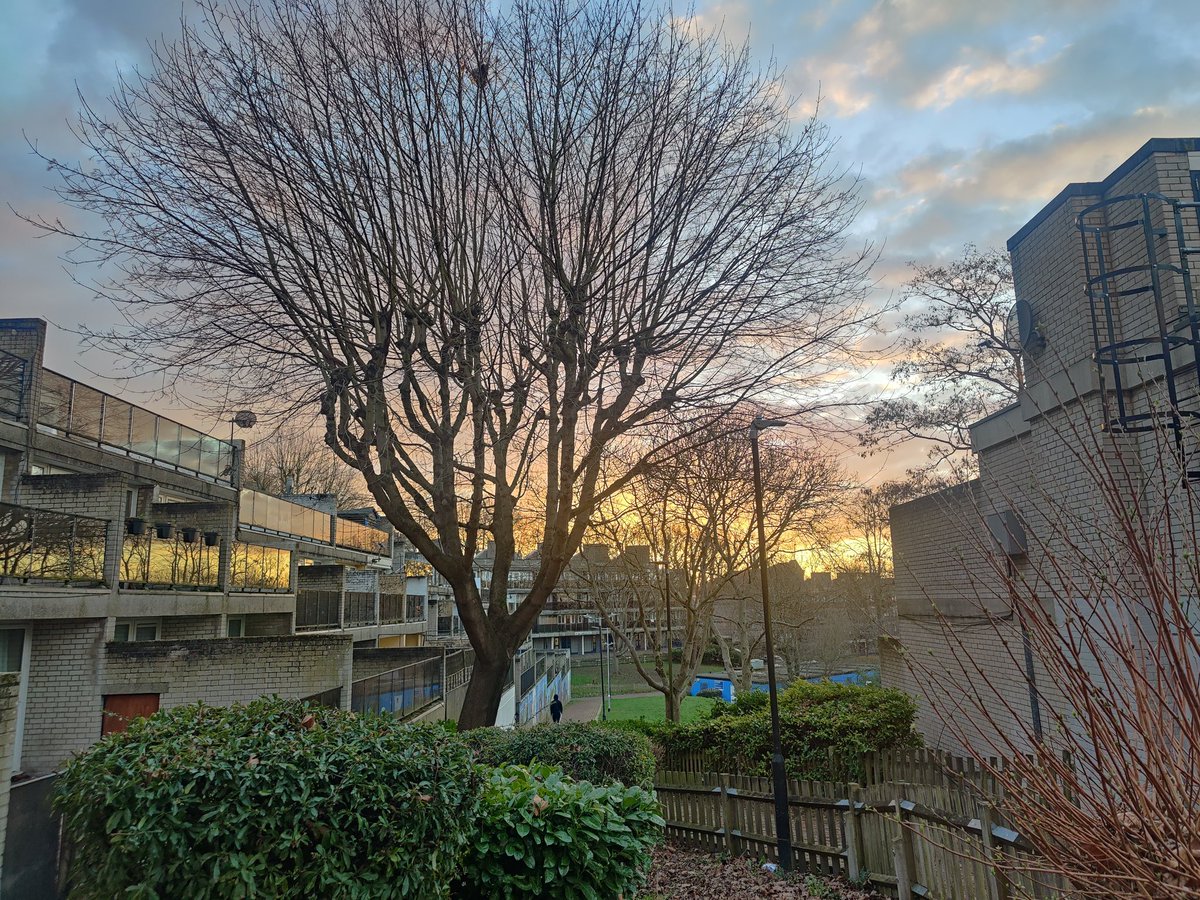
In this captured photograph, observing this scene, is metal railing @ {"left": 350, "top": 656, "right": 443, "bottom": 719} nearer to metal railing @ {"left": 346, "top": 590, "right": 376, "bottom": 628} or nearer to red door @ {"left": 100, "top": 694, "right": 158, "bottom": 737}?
red door @ {"left": 100, "top": 694, "right": 158, "bottom": 737}

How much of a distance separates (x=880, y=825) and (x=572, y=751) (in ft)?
12.6

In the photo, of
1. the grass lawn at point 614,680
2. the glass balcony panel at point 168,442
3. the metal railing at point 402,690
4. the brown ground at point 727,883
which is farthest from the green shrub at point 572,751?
the grass lawn at point 614,680

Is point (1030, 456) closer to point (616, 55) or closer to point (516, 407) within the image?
point (516, 407)

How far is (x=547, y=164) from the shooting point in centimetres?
1077

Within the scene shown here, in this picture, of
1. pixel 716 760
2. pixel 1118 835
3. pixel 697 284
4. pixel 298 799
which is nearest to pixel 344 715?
pixel 298 799

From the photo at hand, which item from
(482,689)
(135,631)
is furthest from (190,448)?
(482,689)

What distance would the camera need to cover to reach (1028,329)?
1064cm

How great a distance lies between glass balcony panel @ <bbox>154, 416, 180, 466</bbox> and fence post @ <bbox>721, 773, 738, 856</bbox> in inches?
626

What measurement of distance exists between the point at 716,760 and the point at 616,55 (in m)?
13.2

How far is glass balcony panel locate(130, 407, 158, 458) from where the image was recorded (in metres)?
18.2

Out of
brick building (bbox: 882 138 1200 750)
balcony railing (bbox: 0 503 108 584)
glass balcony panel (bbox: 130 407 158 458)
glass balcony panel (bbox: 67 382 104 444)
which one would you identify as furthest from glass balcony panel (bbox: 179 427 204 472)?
brick building (bbox: 882 138 1200 750)

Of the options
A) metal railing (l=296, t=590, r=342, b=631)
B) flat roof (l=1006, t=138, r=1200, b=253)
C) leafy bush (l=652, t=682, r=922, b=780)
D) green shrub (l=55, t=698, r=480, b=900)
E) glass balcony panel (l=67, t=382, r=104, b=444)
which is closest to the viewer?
green shrub (l=55, t=698, r=480, b=900)

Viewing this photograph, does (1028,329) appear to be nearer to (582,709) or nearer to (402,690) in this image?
(402,690)

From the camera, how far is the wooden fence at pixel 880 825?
632 cm
